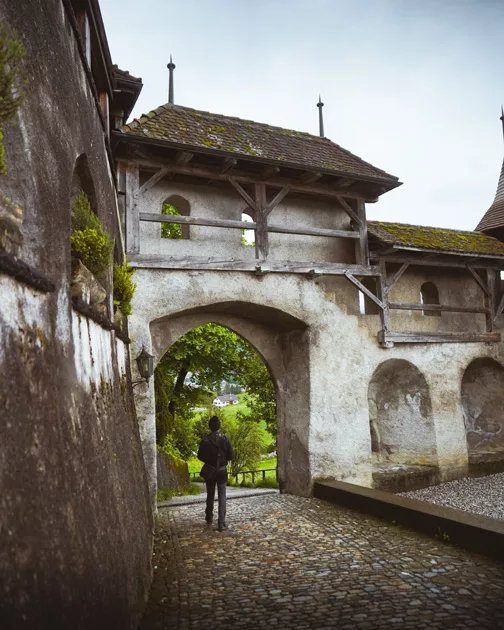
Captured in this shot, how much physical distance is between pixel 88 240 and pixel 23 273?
229 cm

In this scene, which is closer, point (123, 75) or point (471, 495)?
point (123, 75)

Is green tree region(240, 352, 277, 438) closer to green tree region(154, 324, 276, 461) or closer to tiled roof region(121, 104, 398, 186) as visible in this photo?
green tree region(154, 324, 276, 461)

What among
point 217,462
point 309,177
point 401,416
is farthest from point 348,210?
point 217,462

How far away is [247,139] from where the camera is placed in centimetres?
1041

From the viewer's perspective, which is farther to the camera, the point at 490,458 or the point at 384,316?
the point at 490,458

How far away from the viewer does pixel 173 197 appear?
10031 mm

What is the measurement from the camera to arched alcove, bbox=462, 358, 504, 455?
13398 millimetres

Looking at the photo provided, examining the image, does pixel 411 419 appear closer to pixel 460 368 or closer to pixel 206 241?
pixel 460 368

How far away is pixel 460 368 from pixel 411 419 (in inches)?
67.3

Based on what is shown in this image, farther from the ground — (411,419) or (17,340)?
(17,340)

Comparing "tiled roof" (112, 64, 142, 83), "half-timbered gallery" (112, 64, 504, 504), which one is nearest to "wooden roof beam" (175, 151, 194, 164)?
"half-timbered gallery" (112, 64, 504, 504)

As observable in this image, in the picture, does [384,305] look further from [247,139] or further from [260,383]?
[260,383]

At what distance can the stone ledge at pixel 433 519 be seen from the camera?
5617 millimetres

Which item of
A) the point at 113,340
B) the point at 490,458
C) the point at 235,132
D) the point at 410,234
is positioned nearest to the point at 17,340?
the point at 113,340
